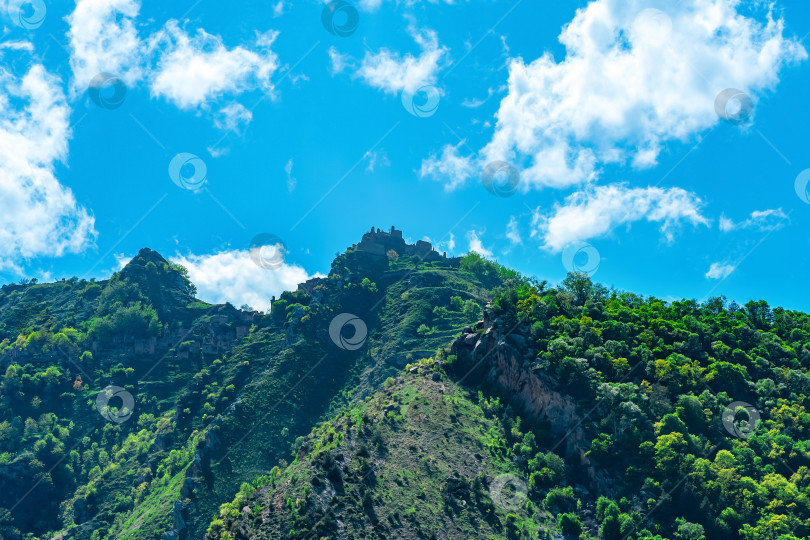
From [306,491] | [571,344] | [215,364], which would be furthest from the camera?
[215,364]

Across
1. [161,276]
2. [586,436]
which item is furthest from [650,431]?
[161,276]

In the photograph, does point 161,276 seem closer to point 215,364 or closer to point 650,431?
point 215,364

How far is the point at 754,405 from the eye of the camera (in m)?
73.0

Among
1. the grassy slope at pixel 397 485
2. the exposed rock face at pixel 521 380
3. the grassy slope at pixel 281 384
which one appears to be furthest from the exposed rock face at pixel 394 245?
the grassy slope at pixel 397 485

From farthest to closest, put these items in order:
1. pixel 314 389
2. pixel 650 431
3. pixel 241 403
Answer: pixel 314 389, pixel 241 403, pixel 650 431

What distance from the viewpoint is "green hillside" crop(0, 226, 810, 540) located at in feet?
209

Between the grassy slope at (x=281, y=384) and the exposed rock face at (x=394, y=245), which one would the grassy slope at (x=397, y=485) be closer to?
the grassy slope at (x=281, y=384)

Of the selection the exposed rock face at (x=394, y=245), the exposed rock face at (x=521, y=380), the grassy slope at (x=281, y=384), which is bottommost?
the grassy slope at (x=281, y=384)

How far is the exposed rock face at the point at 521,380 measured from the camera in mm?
73750

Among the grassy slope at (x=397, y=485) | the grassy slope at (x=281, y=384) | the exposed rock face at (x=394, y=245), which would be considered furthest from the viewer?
the exposed rock face at (x=394, y=245)

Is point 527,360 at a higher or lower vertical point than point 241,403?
higher

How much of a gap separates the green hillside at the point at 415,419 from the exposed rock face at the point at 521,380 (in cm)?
31

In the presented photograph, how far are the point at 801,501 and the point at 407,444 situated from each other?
1723 inches

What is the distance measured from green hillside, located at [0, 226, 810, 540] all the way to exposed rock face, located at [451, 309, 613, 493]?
312mm
